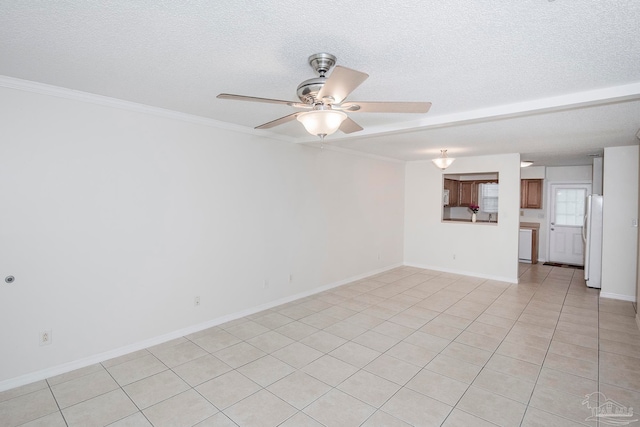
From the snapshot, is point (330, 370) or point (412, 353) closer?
point (330, 370)

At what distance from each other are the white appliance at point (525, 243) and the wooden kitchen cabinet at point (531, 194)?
2.10ft

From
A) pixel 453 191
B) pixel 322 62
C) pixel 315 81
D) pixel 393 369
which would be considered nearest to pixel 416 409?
pixel 393 369

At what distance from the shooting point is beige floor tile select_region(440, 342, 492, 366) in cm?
308

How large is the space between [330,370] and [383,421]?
0.74m

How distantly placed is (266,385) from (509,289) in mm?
4651

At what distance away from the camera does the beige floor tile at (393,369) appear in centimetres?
279

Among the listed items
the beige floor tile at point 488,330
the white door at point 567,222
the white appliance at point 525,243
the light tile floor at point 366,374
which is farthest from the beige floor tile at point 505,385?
the white door at point 567,222

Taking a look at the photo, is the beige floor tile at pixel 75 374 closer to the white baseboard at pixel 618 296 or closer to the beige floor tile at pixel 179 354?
the beige floor tile at pixel 179 354

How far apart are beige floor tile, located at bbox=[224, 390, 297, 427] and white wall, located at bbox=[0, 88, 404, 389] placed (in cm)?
149

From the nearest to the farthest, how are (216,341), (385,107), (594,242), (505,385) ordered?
(385,107)
(505,385)
(216,341)
(594,242)

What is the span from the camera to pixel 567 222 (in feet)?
24.7

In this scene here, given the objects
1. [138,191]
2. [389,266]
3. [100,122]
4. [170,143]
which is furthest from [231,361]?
[389,266]

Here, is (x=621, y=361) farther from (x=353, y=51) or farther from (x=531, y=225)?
(x=531, y=225)

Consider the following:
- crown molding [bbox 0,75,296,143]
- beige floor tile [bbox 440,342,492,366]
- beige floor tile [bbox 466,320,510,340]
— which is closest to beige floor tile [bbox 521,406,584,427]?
beige floor tile [bbox 440,342,492,366]
